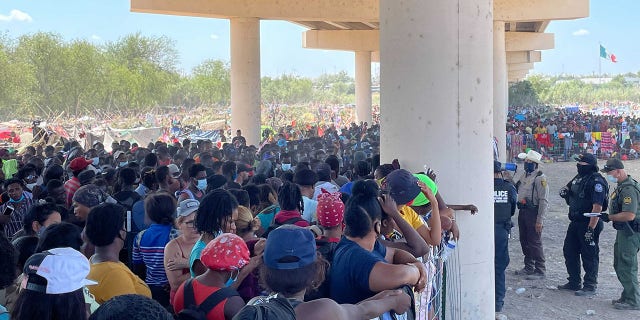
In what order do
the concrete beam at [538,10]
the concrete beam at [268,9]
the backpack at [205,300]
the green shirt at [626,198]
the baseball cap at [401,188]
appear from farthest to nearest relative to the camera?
the concrete beam at [538,10] < the concrete beam at [268,9] < the green shirt at [626,198] < the baseball cap at [401,188] < the backpack at [205,300]

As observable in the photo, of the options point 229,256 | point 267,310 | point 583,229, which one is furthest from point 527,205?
point 267,310

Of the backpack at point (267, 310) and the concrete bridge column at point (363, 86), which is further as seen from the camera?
the concrete bridge column at point (363, 86)

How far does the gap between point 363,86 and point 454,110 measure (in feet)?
120

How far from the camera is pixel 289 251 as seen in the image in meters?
3.77

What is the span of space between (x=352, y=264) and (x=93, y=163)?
368 inches

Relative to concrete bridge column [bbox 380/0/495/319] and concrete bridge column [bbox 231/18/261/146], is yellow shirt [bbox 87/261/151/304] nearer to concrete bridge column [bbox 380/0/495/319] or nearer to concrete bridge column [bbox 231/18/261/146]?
concrete bridge column [bbox 380/0/495/319]

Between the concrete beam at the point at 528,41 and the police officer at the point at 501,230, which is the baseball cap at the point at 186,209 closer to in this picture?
the police officer at the point at 501,230

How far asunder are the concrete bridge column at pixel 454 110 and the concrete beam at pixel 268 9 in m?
16.1

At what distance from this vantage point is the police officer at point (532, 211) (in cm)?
1141

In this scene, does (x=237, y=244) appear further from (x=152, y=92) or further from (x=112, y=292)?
(x=152, y=92)

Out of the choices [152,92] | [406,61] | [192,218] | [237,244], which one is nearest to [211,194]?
[192,218]

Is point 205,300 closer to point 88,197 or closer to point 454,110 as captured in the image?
point 88,197

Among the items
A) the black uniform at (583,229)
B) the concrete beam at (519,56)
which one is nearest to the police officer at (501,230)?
the black uniform at (583,229)

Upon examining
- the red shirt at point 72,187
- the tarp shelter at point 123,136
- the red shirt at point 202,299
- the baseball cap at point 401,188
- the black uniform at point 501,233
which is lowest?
the black uniform at point 501,233
